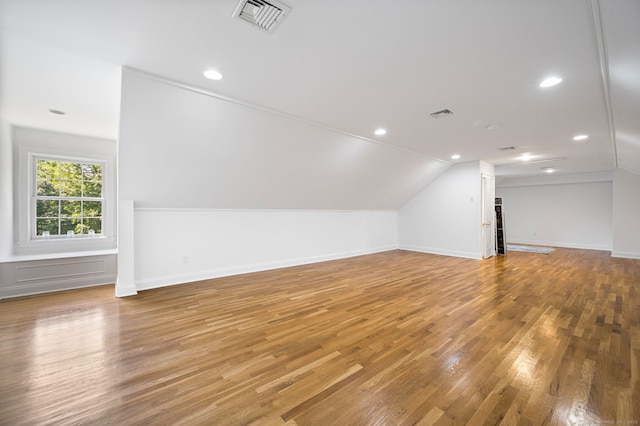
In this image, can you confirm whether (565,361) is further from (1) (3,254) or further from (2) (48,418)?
(1) (3,254)

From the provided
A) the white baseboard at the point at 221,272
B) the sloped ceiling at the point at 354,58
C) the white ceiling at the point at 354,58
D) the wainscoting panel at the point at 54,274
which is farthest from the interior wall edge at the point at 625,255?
the wainscoting panel at the point at 54,274

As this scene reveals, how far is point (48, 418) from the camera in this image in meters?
1.47

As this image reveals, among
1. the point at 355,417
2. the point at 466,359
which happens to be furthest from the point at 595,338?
the point at 355,417

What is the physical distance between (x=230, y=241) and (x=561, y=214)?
35.5 feet

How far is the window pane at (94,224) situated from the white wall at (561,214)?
12391 millimetres

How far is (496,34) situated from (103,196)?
610 centimetres

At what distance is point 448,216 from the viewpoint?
700 centimetres

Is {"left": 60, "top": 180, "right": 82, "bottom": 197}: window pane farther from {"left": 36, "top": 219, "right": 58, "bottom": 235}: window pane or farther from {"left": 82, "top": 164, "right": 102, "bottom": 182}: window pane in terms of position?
{"left": 36, "top": 219, "right": 58, "bottom": 235}: window pane

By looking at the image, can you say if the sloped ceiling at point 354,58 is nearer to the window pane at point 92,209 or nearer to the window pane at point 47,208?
the window pane at point 47,208

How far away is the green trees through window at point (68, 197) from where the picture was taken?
13.9 ft

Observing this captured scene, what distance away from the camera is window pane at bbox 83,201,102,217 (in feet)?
15.1

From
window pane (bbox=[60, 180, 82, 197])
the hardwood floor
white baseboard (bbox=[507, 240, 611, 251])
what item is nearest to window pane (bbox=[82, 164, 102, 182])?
window pane (bbox=[60, 180, 82, 197])

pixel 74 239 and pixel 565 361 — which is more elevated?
pixel 74 239

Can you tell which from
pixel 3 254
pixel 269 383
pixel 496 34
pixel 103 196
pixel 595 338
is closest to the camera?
pixel 269 383
